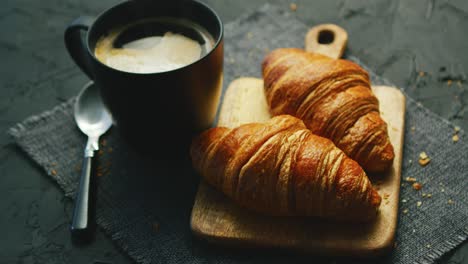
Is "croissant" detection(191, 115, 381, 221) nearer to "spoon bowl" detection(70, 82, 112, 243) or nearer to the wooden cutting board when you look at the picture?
the wooden cutting board

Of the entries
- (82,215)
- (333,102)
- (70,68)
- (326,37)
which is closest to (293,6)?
(326,37)

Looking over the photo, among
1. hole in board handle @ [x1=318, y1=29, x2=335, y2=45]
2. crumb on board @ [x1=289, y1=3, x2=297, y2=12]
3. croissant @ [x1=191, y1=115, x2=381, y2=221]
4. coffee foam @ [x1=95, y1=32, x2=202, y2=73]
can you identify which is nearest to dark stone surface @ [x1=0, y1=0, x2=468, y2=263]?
crumb on board @ [x1=289, y1=3, x2=297, y2=12]

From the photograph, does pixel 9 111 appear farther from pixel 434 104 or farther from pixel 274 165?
pixel 434 104

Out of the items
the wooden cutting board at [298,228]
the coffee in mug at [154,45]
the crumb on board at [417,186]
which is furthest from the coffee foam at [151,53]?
the crumb on board at [417,186]

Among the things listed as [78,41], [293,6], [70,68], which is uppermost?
[78,41]

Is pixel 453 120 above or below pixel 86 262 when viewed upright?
above

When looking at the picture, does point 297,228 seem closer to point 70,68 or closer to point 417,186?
point 417,186

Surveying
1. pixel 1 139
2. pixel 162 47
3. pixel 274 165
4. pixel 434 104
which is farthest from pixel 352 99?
pixel 1 139

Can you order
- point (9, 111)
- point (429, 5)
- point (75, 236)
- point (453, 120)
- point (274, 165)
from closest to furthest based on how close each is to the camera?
Result: point (274, 165), point (75, 236), point (453, 120), point (9, 111), point (429, 5)
